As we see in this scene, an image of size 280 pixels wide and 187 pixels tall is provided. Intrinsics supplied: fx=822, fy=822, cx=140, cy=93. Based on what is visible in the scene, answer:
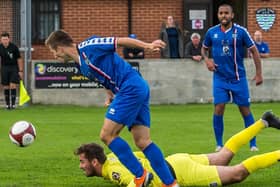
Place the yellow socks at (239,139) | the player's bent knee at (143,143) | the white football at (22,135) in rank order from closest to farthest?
1. the player's bent knee at (143,143)
2. the yellow socks at (239,139)
3. the white football at (22,135)

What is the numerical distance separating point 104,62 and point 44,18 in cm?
1850

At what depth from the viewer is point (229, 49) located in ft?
41.2

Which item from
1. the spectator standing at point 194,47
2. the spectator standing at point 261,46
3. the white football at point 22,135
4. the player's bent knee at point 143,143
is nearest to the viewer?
the player's bent knee at point 143,143

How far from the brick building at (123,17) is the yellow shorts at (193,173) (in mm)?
17832

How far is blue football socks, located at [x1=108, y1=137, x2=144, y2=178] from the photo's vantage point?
8492mm

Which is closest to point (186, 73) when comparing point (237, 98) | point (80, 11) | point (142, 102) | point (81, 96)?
point (81, 96)

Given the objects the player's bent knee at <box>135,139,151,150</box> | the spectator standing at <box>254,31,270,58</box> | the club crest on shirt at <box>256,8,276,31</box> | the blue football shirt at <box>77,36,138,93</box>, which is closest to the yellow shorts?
the player's bent knee at <box>135,139,151,150</box>

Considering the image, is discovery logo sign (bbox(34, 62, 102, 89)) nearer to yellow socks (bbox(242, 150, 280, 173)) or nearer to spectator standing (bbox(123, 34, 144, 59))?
spectator standing (bbox(123, 34, 144, 59))

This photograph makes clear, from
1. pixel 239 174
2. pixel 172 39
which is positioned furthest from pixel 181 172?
pixel 172 39

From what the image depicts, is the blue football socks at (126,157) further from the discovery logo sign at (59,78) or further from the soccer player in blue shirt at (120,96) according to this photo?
the discovery logo sign at (59,78)

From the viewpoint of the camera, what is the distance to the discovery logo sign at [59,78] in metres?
23.4

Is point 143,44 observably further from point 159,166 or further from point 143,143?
point 159,166

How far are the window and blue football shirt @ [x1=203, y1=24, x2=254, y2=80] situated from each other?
14721 millimetres

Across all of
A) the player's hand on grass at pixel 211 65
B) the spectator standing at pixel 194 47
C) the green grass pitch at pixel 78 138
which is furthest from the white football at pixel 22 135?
the spectator standing at pixel 194 47
